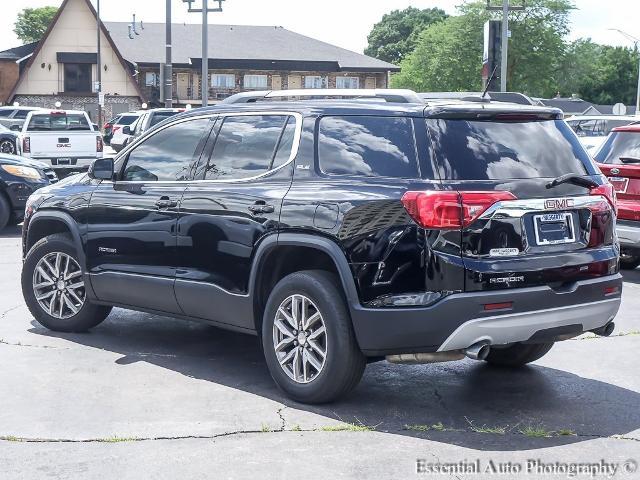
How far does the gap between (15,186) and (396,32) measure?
110m

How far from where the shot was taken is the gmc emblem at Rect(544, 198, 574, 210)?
234 inches

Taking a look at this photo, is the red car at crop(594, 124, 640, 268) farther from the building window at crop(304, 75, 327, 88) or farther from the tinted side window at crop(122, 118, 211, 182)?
the building window at crop(304, 75, 327, 88)

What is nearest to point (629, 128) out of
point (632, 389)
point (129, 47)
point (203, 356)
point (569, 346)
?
point (569, 346)

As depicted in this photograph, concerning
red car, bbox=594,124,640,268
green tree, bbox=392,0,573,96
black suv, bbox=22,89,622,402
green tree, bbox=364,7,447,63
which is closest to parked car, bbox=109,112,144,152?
red car, bbox=594,124,640,268

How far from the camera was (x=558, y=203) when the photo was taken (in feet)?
19.7

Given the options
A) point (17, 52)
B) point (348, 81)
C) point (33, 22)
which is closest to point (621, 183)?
point (348, 81)

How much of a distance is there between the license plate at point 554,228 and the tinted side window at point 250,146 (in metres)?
1.65

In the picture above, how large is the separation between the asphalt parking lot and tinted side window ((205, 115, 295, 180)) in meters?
1.40

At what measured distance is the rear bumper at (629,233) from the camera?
11195 millimetres

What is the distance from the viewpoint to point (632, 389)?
6.76 metres

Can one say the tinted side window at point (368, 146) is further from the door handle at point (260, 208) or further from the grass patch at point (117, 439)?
the grass patch at point (117, 439)

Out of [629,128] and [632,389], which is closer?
[632,389]

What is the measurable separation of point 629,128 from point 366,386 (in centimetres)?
617

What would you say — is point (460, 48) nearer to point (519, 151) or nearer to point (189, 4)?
point (189, 4)
